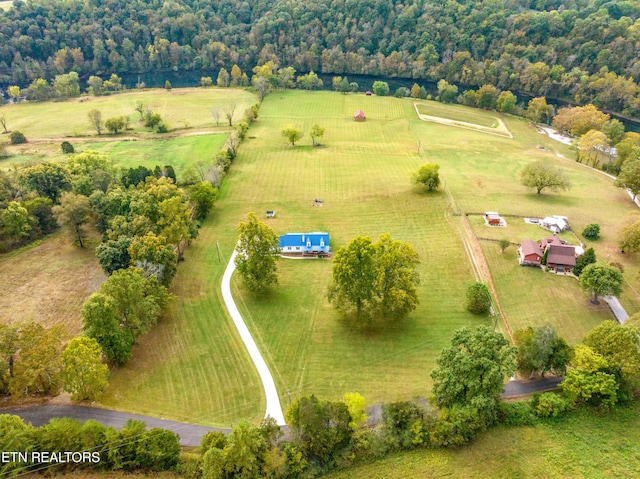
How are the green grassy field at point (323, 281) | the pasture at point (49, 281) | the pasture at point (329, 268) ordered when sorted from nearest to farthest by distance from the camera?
the pasture at point (329, 268), the green grassy field at point (323, 281), the pasture at point (49, 281)

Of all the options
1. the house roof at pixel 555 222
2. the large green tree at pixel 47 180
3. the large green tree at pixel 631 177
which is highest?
the large green tree at pixel 631 177

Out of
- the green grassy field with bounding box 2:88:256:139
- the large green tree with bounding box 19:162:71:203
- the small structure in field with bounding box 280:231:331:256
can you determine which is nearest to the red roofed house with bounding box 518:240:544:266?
the small structure in field with bounding box 280:231:331:256

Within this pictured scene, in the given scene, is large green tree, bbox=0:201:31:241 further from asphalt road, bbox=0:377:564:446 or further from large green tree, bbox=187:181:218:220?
asphalt road, bbox=0:377:564:446

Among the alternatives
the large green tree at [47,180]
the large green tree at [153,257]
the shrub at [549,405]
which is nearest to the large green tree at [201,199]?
the large green tree at [153,257]

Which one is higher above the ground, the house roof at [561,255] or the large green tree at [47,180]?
the house roof at [561,255]

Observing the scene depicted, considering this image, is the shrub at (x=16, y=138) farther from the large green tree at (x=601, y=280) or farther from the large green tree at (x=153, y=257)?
the large green tree at (x=601, y=280)

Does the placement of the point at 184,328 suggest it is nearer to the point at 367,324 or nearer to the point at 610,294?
the point at 367,324

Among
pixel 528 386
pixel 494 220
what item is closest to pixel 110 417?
pixel 528 386

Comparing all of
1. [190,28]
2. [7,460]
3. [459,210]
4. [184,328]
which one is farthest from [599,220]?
[190,28]
